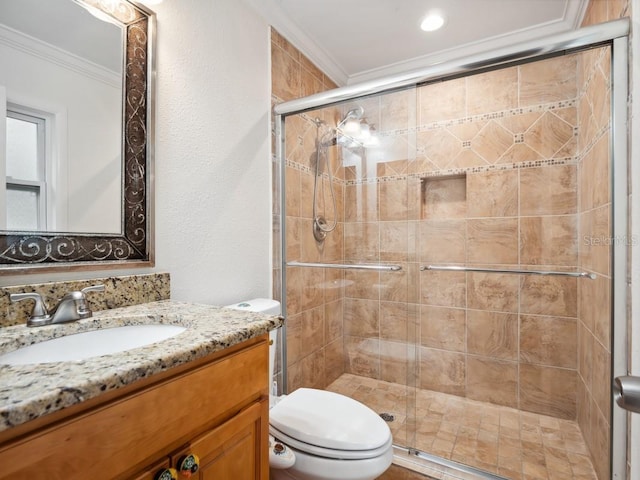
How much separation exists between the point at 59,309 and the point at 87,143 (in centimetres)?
54

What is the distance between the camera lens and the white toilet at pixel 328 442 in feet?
3.56

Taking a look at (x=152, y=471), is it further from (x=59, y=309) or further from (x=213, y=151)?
(x=213, y=151)

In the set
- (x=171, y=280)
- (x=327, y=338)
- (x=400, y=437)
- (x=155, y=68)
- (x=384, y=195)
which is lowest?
(x=400, y=437)

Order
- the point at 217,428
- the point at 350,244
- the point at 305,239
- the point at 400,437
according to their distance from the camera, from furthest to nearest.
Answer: the point at 305,239 < the point at 350,244 < the point at 400,437 < the point at 217,428

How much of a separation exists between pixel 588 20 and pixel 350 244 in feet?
5.70

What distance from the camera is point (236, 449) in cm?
82

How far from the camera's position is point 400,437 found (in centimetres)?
170

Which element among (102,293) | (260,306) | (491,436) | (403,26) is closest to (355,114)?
(403,26)

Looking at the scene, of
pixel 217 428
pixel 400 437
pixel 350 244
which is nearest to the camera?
pixel 217 428

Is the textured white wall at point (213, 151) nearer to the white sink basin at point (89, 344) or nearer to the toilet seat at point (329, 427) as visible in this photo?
the white sink basin at point (89, 344)

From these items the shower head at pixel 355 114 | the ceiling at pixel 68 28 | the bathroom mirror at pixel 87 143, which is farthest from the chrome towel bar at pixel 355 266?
the ceiling at pixel 68 28

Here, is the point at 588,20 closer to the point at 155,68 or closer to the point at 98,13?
the point at 155,68

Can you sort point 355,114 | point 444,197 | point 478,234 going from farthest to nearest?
→ 1. point 444,197
2. point 478,234
3. point 355,114

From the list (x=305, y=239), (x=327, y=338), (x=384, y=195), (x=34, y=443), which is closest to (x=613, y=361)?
(x=384, y=195)
